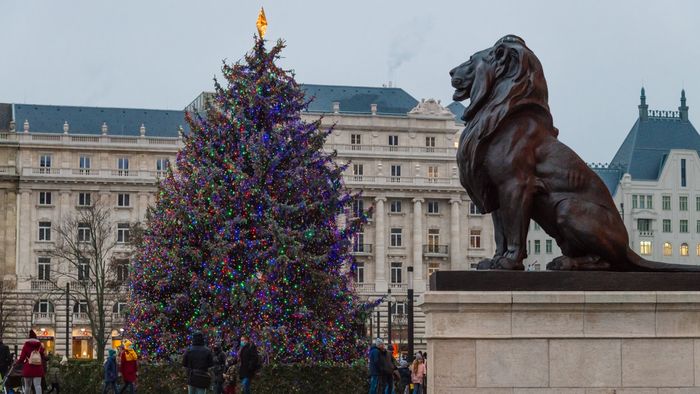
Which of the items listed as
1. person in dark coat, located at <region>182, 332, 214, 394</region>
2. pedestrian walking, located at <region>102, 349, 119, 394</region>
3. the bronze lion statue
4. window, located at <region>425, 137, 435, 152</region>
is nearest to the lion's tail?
the bronze lion statue

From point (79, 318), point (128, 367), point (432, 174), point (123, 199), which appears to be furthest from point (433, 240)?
point (128, 367)

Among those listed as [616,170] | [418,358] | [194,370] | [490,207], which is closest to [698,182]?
[616,170]

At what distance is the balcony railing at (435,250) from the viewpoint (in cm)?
9500

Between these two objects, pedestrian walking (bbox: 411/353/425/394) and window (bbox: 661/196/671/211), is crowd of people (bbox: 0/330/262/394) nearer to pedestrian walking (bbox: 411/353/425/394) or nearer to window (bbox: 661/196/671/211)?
pedestrian walking (bbox: 411/353/425/394)

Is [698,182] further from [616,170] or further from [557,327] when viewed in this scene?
[557,327]

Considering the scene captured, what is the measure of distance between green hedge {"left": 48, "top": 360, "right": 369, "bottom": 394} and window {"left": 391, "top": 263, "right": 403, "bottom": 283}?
6624 centimetres

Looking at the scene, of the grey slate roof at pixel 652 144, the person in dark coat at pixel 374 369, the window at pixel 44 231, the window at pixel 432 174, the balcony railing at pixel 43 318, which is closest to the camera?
the person in dark coat at pixel 374 369

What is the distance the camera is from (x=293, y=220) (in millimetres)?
29484

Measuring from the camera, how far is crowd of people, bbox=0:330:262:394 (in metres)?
20.1

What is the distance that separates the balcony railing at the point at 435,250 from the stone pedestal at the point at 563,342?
8373 centimetres

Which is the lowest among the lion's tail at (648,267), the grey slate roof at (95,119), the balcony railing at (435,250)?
the lion's tail at (648,267)

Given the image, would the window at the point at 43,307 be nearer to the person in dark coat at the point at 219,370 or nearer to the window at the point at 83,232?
the window at the point at 83,232

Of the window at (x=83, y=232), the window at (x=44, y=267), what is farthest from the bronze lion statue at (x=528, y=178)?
the window at (x=44, y=267)

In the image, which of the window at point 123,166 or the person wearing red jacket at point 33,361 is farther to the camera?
the window at point 123,166
